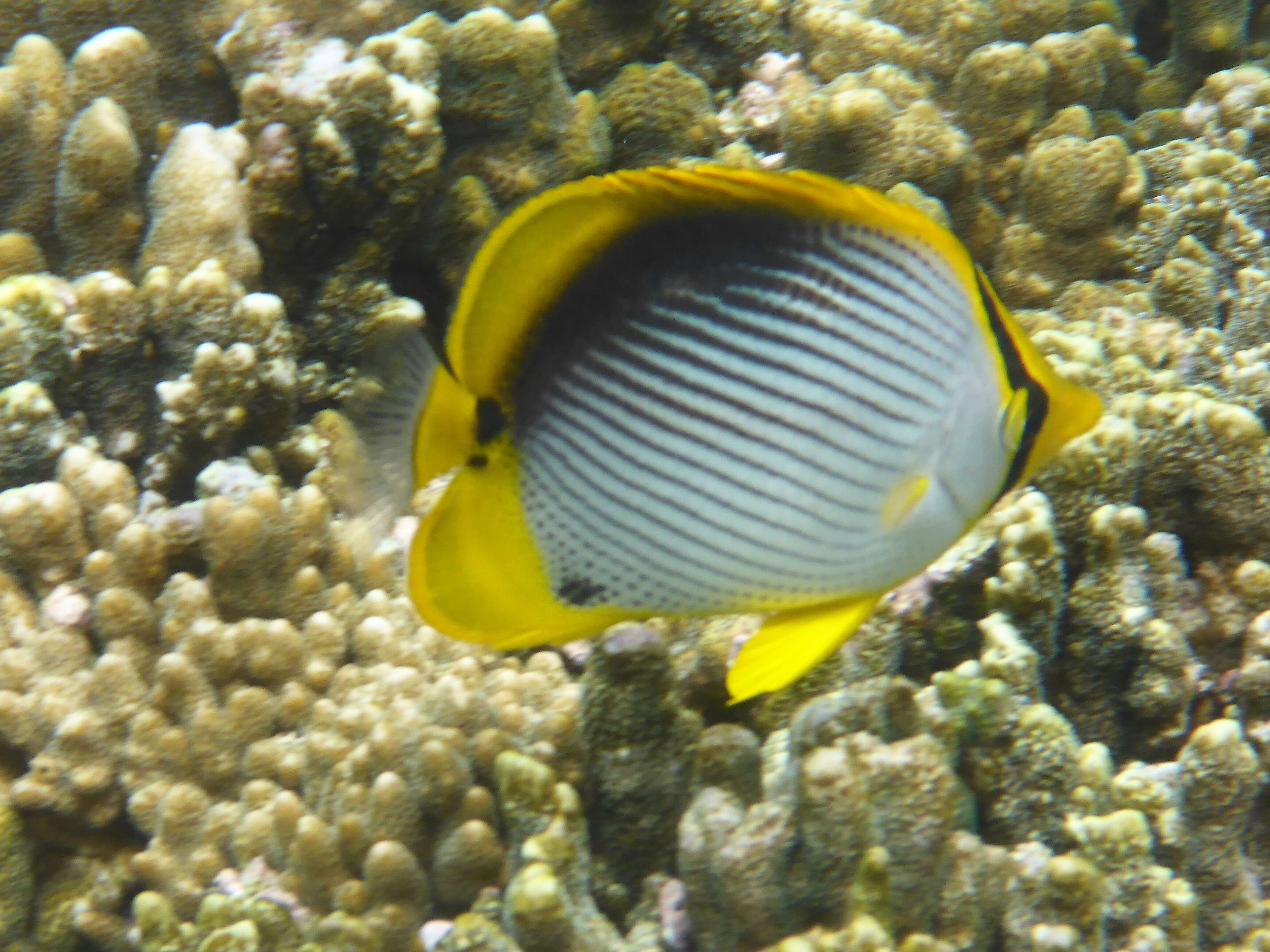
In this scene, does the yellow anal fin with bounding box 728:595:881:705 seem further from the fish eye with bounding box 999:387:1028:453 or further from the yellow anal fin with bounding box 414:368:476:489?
the yellow anal fin with bounding box 414:368:476:489

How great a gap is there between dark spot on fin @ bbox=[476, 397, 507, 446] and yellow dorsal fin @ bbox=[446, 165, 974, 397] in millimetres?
12

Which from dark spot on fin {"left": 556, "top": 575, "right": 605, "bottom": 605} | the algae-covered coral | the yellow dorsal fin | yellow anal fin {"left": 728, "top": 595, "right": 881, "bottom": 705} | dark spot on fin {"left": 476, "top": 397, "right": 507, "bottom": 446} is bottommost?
the algae-covered coral

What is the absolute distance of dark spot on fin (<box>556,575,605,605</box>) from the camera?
4.35ft

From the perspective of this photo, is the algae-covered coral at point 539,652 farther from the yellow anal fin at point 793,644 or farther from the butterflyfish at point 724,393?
the yellow anal fin at point 793,644

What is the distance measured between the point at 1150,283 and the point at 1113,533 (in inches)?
50.1

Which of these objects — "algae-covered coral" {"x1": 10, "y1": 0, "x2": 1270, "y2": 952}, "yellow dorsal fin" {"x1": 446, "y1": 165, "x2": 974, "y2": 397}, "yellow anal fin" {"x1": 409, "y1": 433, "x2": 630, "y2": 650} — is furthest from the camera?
"algae-covered coral" {"x1": 10, "y1": 0, "x2": 1270, "y2": 952}

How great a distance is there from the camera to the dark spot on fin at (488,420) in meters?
1.28

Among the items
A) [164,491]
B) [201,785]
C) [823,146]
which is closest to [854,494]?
[201,785]

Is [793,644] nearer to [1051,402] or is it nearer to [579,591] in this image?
[579,591]

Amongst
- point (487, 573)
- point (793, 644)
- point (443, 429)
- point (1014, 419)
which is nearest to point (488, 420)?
point (443, 429)

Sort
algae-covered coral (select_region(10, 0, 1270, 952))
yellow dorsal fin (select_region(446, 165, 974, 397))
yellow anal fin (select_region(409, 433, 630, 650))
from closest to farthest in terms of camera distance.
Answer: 1. yellow dorsal fin (select_region(446, 165, 974, 397))
2. yellow anal fin (select_region(409, 433, 630, 650))
3. algae-covered coral (select_region(10, 0, 1270, 952))

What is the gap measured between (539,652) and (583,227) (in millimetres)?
1215

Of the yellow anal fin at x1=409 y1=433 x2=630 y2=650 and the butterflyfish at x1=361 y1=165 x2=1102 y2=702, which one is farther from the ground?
the butterflyfish at x1=361 y1=165 x2=1102 y2=702

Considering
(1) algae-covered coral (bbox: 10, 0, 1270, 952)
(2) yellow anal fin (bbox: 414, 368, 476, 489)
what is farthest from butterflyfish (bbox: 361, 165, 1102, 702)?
(1) algae-covered coral (bbox: 10, 0, 1270, 952)
